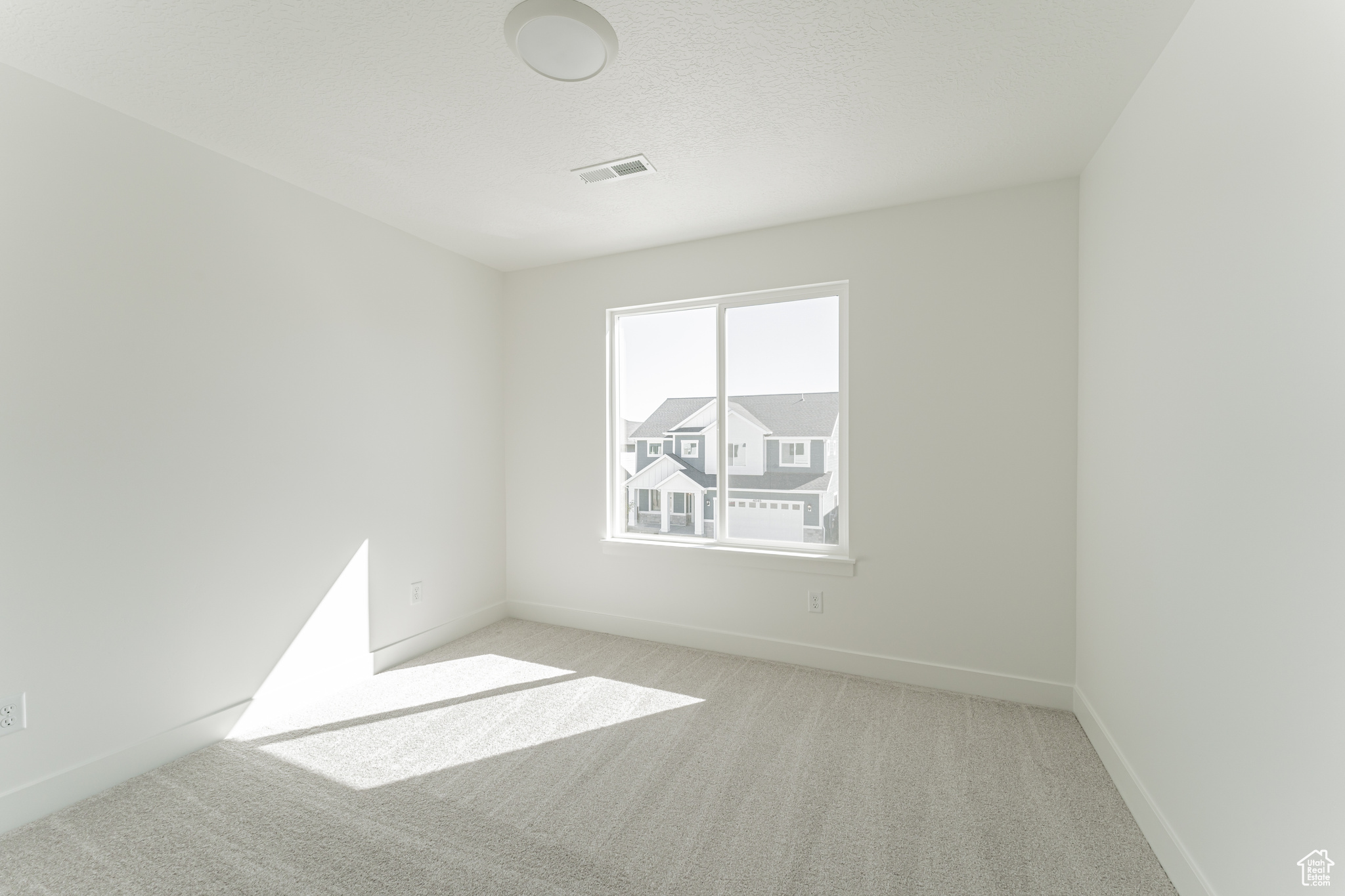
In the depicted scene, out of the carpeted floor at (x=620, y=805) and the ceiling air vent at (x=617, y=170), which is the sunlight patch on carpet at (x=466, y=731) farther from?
the ceiling air vent at (x=617, y=170)

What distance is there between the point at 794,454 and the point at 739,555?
709mm

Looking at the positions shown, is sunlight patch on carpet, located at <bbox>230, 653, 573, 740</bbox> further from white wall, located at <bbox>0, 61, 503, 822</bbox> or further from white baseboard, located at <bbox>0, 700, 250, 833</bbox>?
white wall, located at <bbox>0, 61, 503, 822</bbox>

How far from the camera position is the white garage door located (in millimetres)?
3447

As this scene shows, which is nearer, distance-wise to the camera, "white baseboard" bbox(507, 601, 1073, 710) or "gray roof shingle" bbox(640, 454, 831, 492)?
"white baseboard" bbox(507, 601, 1073, 710)

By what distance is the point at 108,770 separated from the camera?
7.08 feet

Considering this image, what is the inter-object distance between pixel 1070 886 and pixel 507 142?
3263 mm

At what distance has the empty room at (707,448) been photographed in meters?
1.52

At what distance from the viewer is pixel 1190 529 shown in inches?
65.3

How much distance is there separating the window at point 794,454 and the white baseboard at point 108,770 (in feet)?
9.83

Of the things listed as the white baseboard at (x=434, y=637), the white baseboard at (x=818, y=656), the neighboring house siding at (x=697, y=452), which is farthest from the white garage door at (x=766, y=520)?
the white baseboard at (x=434, y=637)

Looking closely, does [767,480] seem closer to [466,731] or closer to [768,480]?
[768,480]

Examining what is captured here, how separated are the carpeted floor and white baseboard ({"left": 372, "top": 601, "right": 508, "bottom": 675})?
1.11 ft
